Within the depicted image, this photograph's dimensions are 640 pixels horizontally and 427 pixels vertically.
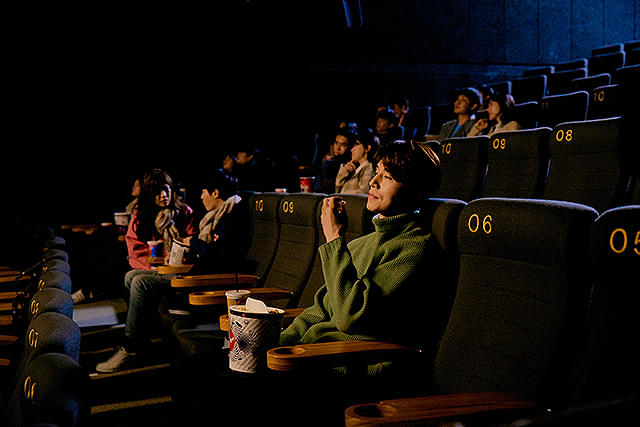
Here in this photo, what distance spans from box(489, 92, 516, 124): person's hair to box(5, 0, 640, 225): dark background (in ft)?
11.1

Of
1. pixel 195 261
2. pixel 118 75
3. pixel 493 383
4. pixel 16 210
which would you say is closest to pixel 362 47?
pixel 118 75

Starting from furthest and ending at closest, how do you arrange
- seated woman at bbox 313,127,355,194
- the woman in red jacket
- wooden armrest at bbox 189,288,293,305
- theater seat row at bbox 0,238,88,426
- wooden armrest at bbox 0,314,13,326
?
1. seated woman at bbox 313,127,355,194
2. the woman in red jacket
3. wooden armrest at bbox 0,314,13,326
4. wooden armrest at bbox 189,288,293,305
5. theater seat row at bbox 0,238,88,426

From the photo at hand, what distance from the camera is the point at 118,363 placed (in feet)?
10.5

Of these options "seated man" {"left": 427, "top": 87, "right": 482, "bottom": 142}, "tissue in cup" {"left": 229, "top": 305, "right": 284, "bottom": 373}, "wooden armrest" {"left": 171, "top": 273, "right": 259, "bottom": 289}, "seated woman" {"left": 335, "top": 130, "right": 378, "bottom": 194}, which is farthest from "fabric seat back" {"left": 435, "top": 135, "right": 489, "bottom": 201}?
"tissue in cup" {"left": 229, "top": 305, "right": 284, "bottom": 373}

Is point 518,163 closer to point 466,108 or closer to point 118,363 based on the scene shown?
point 466,108

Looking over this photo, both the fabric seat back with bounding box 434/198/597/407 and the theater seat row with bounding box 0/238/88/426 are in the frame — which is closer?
the theater seat row with bounding box 0/238/88/426

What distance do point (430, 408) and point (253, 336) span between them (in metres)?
0.53

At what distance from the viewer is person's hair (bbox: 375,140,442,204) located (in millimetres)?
1673

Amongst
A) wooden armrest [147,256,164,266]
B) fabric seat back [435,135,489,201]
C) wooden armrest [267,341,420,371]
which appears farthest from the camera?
fabric seat back [435,135,489,201]

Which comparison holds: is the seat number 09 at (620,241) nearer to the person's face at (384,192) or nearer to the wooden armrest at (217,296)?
the person's face at (384,192)

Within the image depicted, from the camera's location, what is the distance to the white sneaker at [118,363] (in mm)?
3188

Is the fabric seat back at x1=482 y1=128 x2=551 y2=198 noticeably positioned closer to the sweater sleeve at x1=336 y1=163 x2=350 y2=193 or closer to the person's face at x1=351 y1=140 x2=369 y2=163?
the person's face at x1=351 y1=140 x2=369 y2=163

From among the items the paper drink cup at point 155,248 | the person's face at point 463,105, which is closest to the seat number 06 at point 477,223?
the paper drink cup at point 155,248

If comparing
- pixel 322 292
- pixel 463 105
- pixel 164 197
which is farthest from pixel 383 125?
pixel 322 292
